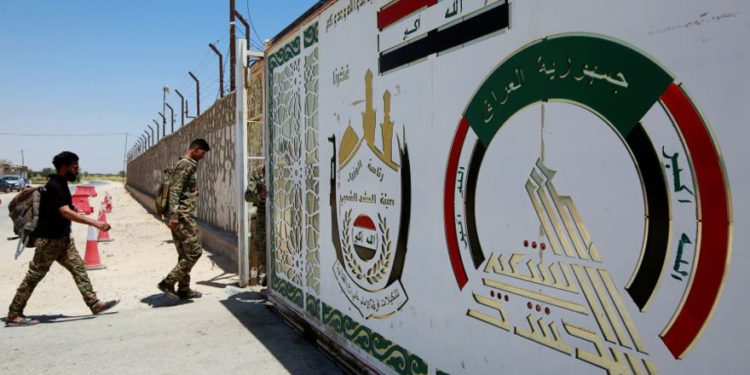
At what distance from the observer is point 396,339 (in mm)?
2883

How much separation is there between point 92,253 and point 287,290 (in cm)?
426

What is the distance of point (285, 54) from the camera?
4.47m

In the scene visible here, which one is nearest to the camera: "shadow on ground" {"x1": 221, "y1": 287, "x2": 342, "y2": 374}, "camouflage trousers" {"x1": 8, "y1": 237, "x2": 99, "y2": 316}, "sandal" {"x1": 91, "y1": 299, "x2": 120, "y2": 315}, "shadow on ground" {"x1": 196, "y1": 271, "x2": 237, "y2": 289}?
"shadow on ground" {"x1": 221, "y1": 287, "x2": 342, "y2": 374}

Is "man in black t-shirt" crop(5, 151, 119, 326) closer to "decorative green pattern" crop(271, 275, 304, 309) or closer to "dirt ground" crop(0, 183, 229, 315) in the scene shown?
"dirt ground" crop(0, 183, 229, 315)

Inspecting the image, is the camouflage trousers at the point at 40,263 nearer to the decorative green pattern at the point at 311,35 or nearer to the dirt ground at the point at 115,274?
the dirt ground at the point at 115,274

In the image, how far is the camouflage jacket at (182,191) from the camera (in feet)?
17.6

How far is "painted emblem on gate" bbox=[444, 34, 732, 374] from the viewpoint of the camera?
1429 millimetres

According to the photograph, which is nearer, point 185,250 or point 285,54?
point 285,54

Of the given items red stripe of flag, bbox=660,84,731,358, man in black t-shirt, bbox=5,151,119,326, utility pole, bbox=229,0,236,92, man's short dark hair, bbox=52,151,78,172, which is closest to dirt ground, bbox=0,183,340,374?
man in black t-shirt, bbox=5,151,119,326

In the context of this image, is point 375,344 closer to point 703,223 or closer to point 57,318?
point 703,223

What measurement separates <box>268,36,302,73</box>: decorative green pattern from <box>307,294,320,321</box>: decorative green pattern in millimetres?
1988

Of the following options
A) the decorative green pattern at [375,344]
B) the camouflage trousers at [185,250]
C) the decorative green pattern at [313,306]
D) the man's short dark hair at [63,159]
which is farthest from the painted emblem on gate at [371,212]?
the man's short dark hair at [63,159]

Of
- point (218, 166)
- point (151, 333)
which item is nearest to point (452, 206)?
point (151, 333)

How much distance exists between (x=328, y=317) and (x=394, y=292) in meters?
0.99
